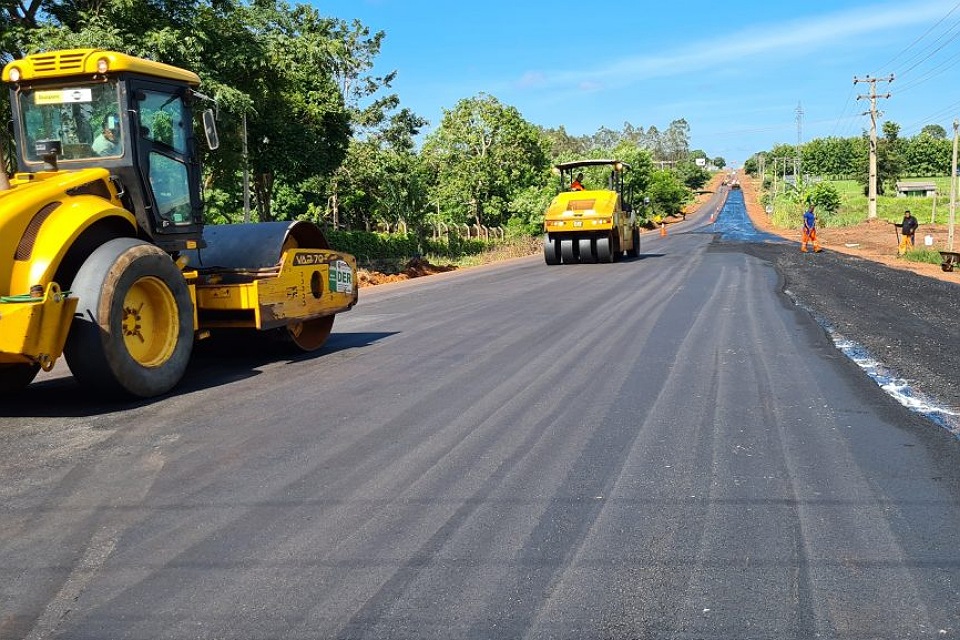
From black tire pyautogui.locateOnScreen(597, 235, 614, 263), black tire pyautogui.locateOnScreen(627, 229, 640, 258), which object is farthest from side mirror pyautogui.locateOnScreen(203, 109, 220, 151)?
black tire pyautogui.locateOnScreen(627, 229, 640, 258)

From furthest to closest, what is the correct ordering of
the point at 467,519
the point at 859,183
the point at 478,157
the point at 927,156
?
the point at 927,156 < the point at 859,183 < the point at 478,157 < the point at 467,519

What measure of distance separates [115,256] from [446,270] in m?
24.0

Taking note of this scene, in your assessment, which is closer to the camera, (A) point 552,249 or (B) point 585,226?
(B) point 585,226

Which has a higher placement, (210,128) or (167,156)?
(210,128)

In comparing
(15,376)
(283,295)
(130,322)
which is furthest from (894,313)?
(15,376)

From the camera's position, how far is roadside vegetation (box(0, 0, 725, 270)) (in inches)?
692

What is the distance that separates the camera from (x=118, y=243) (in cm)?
672

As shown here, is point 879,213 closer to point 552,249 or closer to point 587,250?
point 587,250

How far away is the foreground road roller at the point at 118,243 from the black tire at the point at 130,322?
1 centimetres

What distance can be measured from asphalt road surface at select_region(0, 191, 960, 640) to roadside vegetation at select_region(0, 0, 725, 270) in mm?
3699

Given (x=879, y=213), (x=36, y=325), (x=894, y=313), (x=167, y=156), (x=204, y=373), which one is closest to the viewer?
(x=36, y=325)

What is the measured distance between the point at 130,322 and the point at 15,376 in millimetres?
1325

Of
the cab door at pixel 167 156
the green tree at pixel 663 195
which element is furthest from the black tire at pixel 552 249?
the green tree at pixel 663 195

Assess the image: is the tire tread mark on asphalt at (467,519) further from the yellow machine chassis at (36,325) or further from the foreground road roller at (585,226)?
the foreground road roller at (585,226)
